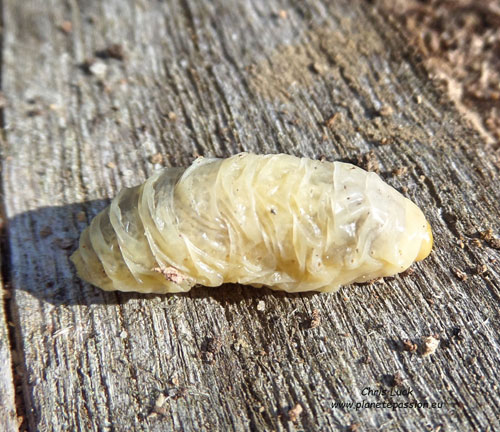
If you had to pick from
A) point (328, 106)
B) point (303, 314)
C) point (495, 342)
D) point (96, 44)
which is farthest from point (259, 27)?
point (495, 342)

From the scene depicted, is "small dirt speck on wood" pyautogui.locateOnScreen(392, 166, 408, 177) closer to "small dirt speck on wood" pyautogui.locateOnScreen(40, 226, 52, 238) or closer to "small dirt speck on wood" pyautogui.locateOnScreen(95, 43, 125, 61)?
"small dirt speck on wood" pyautogui.locateOnScreen(40, 226, 52, 238)

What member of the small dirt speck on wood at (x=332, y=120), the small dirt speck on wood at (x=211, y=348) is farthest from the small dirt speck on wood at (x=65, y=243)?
the small dirt speck on wood at (x=332, y=120)

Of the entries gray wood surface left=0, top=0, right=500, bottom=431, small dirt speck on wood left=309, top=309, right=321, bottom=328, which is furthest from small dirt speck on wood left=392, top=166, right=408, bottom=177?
small dirt speck on wood left=309, top=309, right=321, bottom=328

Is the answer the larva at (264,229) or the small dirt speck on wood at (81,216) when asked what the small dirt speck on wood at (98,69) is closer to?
the small dirt speck on wood at (81,216)

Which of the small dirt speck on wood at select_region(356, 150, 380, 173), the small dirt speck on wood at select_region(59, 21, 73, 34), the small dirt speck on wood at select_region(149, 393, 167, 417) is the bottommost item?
the small dirt speck on wood at select_region(59, 21, 73, 34)

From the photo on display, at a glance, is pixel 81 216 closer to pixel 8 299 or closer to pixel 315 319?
pixel 8 299
